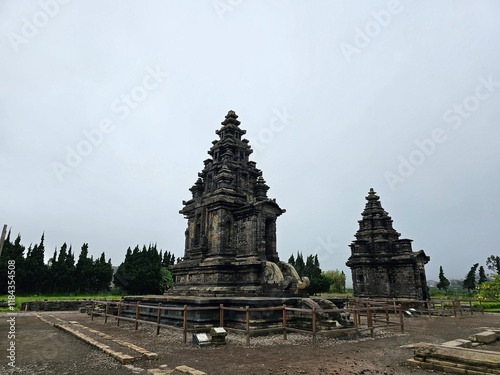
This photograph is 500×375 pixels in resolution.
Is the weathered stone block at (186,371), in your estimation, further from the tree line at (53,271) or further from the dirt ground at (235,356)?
the tree line at (53,271)

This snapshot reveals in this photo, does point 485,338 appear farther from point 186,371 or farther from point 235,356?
point 186,371

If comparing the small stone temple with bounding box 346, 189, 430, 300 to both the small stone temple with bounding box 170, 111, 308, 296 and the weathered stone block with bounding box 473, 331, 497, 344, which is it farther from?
the weathered stone block with bounding box 473, 331, 497, 344

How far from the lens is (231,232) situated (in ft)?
65.9

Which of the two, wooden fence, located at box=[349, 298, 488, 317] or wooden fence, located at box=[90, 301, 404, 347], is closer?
wooden fence, located at box=[90, 301, 404, 347]

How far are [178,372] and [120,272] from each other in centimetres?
5593

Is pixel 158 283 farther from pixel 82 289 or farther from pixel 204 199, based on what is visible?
pixel 204 199

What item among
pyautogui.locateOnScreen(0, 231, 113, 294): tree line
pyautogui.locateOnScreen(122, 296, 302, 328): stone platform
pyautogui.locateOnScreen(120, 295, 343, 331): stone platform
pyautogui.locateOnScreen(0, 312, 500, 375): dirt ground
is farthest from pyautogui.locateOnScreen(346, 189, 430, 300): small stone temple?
pyautogui.locateOnScreen(0, 231, 113, 294): tree line

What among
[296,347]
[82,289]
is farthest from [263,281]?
[82,289]

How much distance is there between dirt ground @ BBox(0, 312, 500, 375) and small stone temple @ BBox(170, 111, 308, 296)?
483cm

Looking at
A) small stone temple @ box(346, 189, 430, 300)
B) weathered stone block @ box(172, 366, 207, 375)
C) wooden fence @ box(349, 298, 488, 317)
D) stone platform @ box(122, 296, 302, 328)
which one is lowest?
wooden fence @ box(349, 298, 488, 317)

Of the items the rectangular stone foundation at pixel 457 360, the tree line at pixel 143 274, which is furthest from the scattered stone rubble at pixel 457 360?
the tree line at pixel 143 274

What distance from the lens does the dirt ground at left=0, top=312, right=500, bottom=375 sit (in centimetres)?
770

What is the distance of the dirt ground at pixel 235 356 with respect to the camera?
770 centimetres

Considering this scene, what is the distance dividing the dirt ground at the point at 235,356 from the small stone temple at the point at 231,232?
4831 mm
